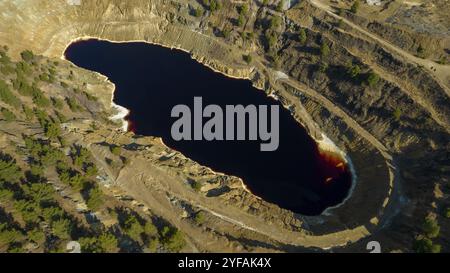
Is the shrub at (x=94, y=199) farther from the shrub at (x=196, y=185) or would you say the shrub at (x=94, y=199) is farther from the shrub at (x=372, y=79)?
the shrub at (x=372, y=79)

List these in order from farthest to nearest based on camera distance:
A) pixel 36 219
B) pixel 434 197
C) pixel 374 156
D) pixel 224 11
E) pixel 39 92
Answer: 1. pixel 224 11
2. pixel 39 92
3. pixel 374 156
4. pixel 434 197
5. pixel 36 219

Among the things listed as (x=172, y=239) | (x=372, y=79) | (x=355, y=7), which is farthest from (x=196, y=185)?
(x=355, y=7)

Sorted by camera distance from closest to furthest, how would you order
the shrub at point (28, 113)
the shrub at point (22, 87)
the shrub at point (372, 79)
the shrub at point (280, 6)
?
the shrub at point (28, 113) < the shrub at point (372, 79) < the shrub at point (22, 87) < the shrub at point (280, 6)

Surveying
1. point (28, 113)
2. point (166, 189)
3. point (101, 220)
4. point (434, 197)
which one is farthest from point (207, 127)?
point (434, 197)

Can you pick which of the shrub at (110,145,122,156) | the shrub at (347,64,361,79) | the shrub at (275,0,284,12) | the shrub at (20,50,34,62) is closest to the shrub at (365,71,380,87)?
the shrub at (347,64,361,79)

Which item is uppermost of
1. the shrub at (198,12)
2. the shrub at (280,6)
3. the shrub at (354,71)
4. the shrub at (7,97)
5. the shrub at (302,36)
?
the shrub at (280,6)

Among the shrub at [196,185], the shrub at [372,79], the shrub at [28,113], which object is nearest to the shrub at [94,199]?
the shrub at [196,185]

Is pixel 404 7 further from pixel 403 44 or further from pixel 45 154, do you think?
pixel 45 154

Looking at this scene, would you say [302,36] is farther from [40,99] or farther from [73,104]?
[40,99]
